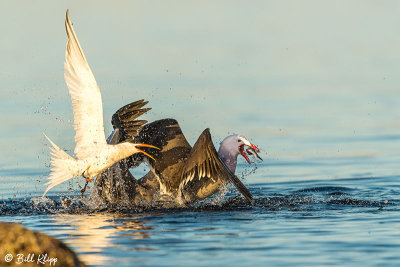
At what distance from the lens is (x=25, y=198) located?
1323 centimetres

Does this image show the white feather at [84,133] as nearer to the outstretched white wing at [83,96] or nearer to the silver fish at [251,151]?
the outstretched white wing at [83,96]

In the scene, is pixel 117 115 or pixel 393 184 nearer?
pixel 117 115

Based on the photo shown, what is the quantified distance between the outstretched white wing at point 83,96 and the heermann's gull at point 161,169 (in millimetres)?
802

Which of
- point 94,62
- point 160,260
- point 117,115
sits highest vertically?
point 94,62

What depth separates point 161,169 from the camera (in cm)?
1202

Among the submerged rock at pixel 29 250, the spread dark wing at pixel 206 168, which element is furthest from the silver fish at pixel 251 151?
the submerged rock at pixel 29 250

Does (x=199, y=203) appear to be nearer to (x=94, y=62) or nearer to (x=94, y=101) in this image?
(x=94, y=101)

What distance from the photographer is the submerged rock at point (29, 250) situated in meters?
6.15

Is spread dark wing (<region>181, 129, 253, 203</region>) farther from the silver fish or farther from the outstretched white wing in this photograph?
the outstretched white wing

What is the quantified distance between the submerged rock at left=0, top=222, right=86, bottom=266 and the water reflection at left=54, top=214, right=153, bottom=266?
1343 millimetres

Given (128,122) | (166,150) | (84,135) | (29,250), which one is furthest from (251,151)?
(29,250)

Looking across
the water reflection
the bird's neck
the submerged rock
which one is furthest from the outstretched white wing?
the submerged rock

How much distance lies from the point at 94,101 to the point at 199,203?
2.33 m

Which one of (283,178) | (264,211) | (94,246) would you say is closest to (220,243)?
(94,246)
